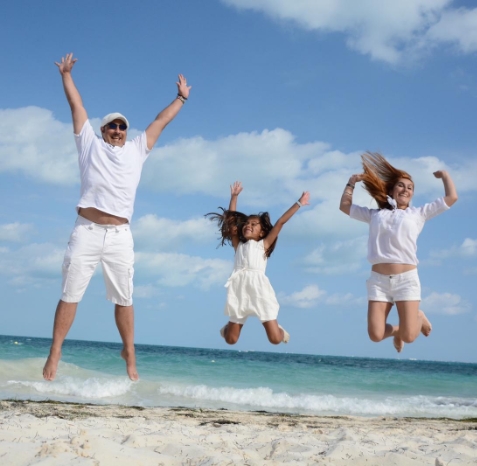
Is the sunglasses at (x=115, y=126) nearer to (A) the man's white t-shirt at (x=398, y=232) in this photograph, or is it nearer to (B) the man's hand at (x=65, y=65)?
(B) the man's hand at (x=65, y=65)

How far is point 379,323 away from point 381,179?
1.76m

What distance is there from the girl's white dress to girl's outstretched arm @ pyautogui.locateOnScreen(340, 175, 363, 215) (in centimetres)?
118

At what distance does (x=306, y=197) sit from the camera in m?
7.14

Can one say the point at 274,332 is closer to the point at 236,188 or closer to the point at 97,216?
the point at 236,188

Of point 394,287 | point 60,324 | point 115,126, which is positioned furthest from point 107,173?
point 394,287

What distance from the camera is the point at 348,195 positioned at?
7316mm

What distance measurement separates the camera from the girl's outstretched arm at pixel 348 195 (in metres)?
7.25

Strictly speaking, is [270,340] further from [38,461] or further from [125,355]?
[38,461]

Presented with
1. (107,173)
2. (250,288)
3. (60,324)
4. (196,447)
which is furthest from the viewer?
(250,288)

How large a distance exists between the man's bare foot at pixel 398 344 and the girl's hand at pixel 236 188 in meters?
2.75

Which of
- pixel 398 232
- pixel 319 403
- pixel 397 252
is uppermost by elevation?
pixel 398 232

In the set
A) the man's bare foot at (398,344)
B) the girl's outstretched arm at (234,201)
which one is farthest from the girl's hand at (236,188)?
the man's bare foot at (398,344)

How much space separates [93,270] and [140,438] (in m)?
1.64

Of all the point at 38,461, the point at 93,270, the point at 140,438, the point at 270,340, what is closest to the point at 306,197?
the point at 270,340
